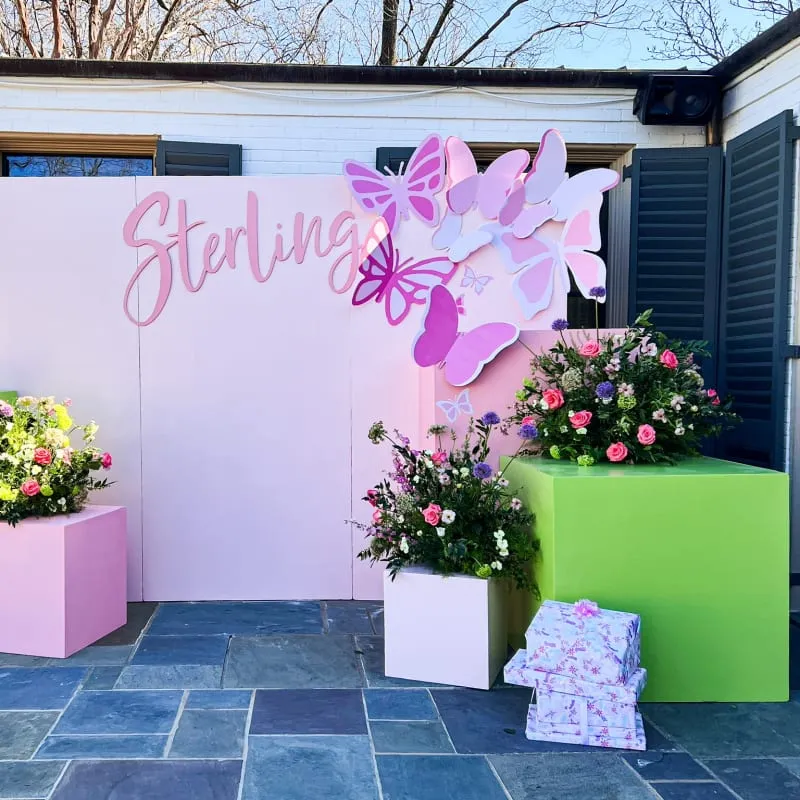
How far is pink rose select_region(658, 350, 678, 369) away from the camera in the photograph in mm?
3174

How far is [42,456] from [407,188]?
2.21 m

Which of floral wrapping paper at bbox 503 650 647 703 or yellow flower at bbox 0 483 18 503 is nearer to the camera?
floral wrapping paper at bbox 503 650 647 703

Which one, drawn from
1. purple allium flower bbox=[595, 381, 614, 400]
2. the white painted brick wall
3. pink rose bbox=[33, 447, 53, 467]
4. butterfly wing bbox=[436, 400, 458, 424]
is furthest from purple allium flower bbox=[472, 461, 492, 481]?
the white painted brick wall

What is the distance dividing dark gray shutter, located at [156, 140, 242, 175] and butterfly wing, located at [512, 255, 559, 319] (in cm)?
203

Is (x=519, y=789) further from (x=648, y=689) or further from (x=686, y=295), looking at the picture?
(x=686, y=295)

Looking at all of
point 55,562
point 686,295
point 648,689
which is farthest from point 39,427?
point 686,295

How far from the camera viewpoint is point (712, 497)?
2766mm

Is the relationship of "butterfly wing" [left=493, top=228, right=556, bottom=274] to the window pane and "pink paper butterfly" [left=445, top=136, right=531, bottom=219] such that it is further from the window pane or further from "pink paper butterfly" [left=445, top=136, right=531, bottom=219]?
the window pane

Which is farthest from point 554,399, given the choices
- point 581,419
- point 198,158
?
point 198,158

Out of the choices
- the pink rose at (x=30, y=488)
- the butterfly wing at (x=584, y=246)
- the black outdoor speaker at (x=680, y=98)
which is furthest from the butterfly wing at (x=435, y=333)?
the black outdoor speaker at (x=680, y=98)

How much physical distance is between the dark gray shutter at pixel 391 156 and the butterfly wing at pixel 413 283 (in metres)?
1.11

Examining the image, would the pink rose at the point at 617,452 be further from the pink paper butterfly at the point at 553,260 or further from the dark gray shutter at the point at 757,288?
the dark gray shutter at the point at 757,288

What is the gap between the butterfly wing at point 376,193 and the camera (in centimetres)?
389

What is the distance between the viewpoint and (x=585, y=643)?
2512 mm
